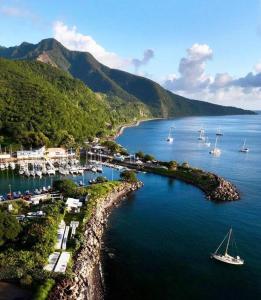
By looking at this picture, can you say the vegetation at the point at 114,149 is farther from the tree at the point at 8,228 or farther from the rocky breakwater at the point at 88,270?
the tree at the point at 8,228

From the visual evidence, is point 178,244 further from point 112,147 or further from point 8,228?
point 112,147

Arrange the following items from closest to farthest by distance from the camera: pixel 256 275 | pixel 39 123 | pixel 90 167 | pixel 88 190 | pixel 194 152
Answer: pixel 256 275, pixel 88 190, pixel 90 167, pixel 39 123, pixel 194 152

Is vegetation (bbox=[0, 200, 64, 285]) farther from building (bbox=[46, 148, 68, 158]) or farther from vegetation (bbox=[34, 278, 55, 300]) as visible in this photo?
building (bbox=[46, 148, 68, 158])

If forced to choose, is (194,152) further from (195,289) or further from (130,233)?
(195,289)

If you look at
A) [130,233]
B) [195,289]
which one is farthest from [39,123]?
[195,289]

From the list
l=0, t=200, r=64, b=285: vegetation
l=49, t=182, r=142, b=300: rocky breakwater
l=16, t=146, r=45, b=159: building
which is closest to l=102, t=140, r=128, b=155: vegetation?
l=16, t=146, r=45, b=159: building

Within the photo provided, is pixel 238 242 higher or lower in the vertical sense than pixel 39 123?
lower

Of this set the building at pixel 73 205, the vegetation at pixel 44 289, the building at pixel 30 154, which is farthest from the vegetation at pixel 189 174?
the vegetation at pixel 44 289
